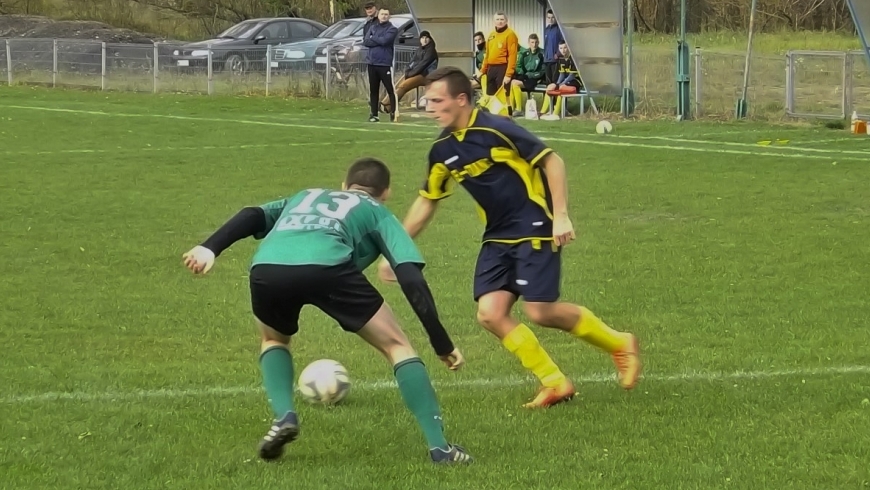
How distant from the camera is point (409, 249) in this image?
454 centimetres

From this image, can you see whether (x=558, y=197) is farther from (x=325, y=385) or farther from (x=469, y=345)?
(x=469, y=345)

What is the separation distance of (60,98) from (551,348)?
72.1 feet

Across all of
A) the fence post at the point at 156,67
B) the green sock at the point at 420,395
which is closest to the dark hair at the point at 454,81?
the green sock at the point at 420,395

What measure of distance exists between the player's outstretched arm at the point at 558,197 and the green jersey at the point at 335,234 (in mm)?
900

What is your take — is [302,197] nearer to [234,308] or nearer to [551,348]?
[551,348]

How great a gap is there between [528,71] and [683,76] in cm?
273

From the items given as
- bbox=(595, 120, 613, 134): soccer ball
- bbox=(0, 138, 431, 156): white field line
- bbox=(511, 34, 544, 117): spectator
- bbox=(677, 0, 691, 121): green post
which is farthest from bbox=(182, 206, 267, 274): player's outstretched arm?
bbox=(511, 34, 544, 117): spectator

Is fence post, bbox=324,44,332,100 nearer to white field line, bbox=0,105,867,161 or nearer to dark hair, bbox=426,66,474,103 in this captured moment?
white field line, bbox=0,105,867,161

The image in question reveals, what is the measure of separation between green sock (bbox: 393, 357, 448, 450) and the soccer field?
5.9 inches

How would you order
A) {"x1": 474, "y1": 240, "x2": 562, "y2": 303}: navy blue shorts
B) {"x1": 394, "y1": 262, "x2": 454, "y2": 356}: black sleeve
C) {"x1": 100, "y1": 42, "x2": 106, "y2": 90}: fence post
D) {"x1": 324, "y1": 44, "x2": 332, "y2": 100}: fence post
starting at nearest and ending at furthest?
{"x1": 394, "y1": 262, "x2": 454, "y2": 356}: black sleeve, {"x1": 474, "y1": 240, "x2": 562, "y2": 303}: navy blue shorts, {"x1": 324, "y1": 44, "x2": 332, "y2": 100}: fence post, {"x1": 100, "y1": 42, "x2": 106, "y2": 90}: fence post

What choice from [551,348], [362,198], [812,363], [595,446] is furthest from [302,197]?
[812,363]

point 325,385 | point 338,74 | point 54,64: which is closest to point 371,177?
point 325,385

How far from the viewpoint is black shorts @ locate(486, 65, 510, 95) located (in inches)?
817

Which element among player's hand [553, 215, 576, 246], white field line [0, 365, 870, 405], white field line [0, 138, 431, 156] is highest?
player's hand [553, 215, 576, 246]
